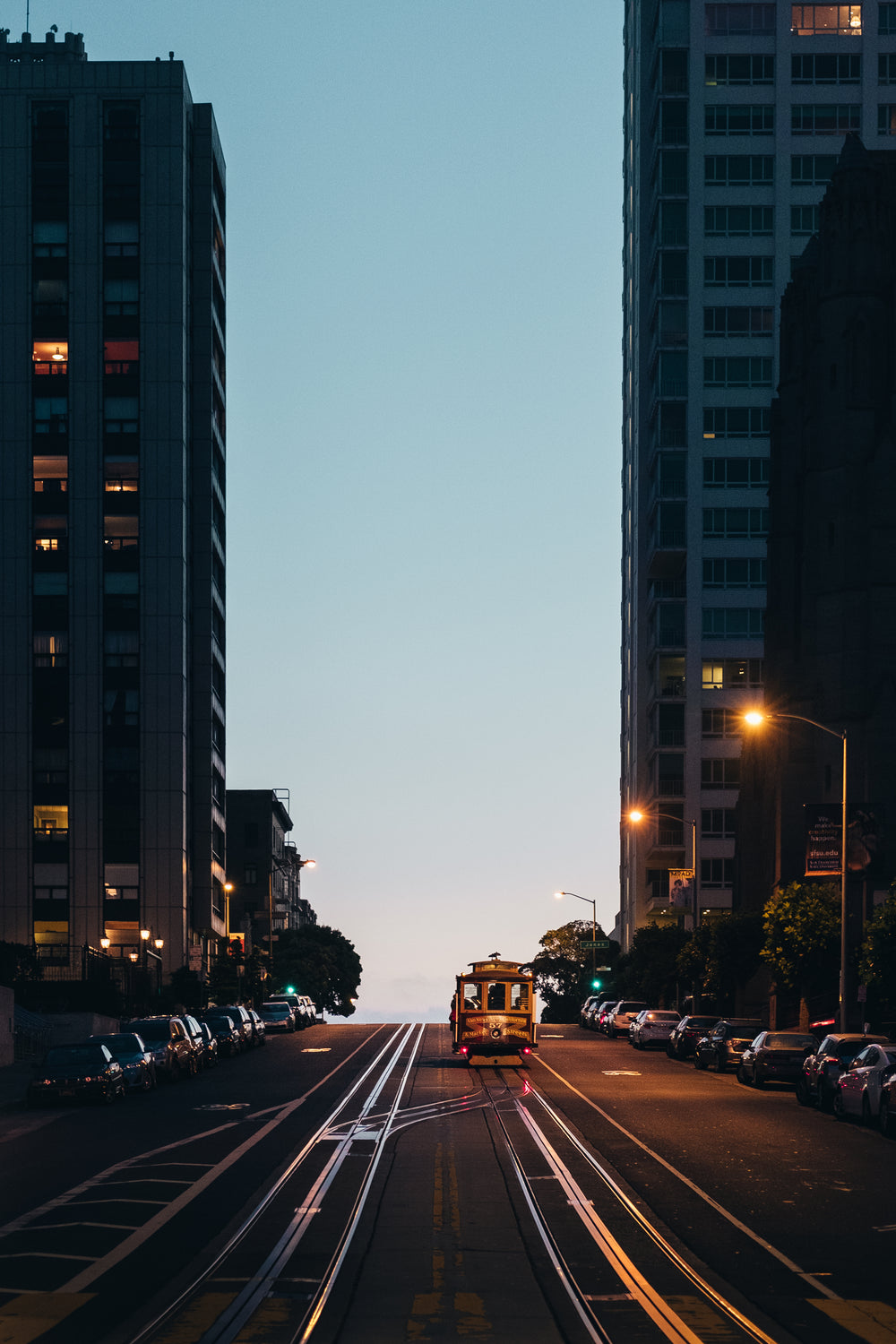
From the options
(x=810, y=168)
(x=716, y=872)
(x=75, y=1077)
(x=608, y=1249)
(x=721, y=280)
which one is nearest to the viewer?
(x=608, y=1249)

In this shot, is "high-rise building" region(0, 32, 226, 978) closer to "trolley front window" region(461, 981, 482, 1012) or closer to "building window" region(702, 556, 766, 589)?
"building window" region(702, 556, 766, 589)

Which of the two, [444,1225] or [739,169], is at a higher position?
[739,169]

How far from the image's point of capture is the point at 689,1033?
56531mm

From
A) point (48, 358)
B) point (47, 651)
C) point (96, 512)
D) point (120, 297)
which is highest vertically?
point (120, 297)

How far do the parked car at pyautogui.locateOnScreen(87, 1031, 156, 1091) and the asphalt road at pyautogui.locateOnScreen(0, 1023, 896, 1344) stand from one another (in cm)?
495

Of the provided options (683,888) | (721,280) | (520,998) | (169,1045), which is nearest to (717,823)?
(721,280)

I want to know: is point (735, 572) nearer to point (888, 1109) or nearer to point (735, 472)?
point (735, 472)

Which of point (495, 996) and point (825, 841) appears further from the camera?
point (495, 996)

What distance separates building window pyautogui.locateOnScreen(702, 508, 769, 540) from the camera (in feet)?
397

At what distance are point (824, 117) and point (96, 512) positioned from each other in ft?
189

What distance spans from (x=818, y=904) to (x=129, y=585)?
62362 mm

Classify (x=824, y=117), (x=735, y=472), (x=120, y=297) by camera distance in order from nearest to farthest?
(x=120, y=297)
(x=735, y=472)
(x=824, y=117)

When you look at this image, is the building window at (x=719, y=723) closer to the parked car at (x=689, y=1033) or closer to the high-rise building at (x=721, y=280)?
the high-rise building at (x=721, y=280)

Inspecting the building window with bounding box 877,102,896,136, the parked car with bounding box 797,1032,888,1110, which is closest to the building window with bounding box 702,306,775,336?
the building window with bounding box 877,102,896,136
